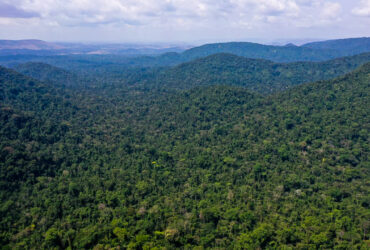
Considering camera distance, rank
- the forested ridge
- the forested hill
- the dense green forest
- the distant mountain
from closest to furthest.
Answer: the forested ridge → the forested hill → the dense green forest → the distant mountain

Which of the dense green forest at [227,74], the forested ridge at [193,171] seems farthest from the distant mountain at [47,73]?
the forested ridge at [193,171]

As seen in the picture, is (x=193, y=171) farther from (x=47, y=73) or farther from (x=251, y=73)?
(x=47, y=73)

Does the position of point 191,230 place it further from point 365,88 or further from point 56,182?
point 365,88

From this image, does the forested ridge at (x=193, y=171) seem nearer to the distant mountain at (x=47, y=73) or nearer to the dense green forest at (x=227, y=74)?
the dense green forest at (x=227, y=74)

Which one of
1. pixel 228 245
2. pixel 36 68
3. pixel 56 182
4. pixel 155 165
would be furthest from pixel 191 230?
pixel 36 68

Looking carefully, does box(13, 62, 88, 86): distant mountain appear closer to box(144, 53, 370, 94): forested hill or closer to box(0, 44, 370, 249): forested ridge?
box(144, 53, 370, 94): forested hill

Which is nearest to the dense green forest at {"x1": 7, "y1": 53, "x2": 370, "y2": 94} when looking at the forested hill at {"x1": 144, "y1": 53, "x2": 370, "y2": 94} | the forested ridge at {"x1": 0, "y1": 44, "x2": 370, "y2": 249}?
the forested hill at {"x1": 144, "y1": 53, "x2": 370, "y2": 94}

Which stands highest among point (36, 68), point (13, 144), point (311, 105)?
point (36, 68)
